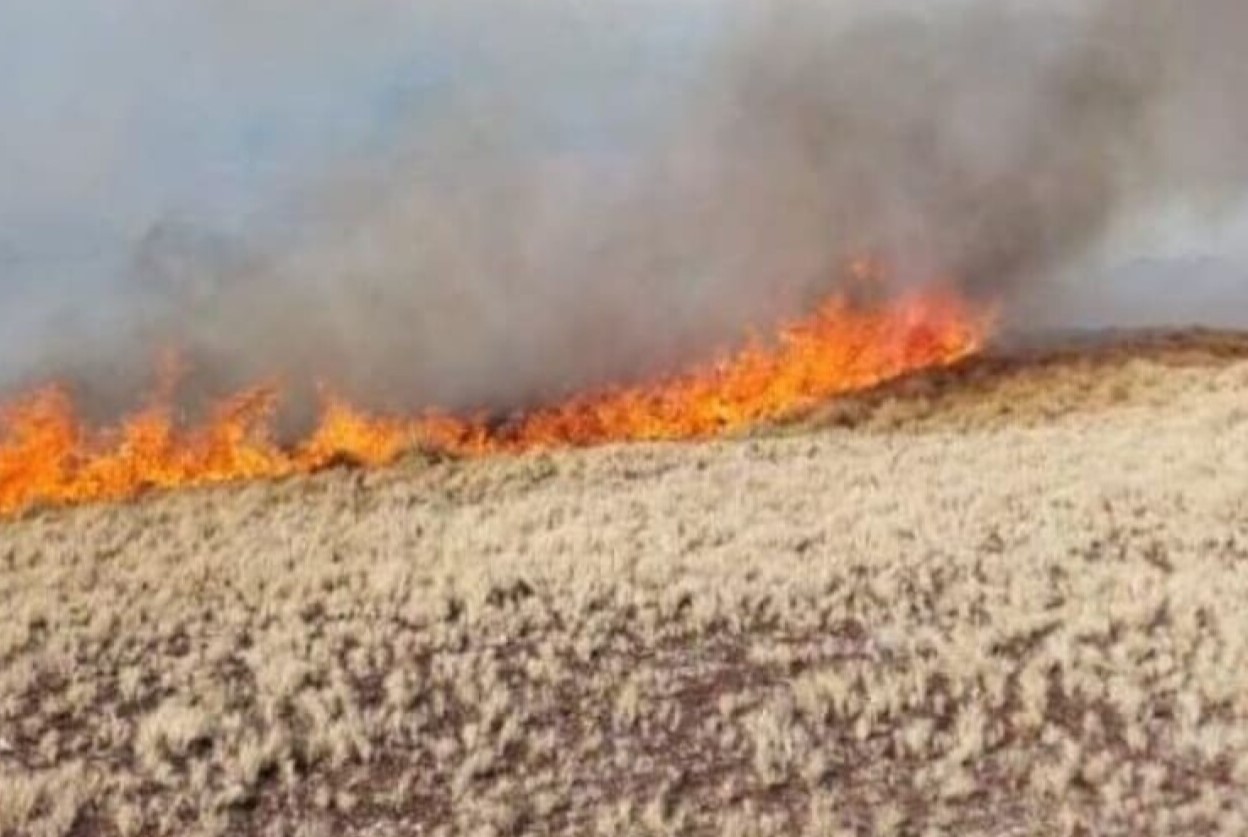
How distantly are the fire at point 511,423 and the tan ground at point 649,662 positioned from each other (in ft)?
39.1

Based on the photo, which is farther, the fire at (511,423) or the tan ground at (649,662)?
the fire at (511,423)

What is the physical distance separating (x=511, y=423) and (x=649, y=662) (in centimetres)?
4279

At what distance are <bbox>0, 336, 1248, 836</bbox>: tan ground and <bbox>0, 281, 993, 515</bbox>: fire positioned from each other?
11.9 m

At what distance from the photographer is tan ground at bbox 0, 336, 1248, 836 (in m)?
14.6

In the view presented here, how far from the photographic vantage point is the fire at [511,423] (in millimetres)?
42344

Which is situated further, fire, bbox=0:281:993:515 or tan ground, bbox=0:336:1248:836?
fire, bbox=0:281:993:515

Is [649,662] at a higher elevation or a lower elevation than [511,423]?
lower

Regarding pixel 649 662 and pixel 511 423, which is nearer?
pixel 649 662

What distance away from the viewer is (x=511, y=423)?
2386 inches

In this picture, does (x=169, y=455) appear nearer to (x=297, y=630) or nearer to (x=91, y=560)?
(x=91, y=560)

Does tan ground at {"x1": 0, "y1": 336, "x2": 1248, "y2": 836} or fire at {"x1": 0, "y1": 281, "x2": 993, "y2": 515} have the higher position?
fire at {"x1": 0, "y1": 281, "x2": 993, "y2": 515}

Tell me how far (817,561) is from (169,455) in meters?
27.9

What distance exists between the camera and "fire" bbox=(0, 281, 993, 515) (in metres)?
42.3

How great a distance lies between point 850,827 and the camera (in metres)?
14.0
